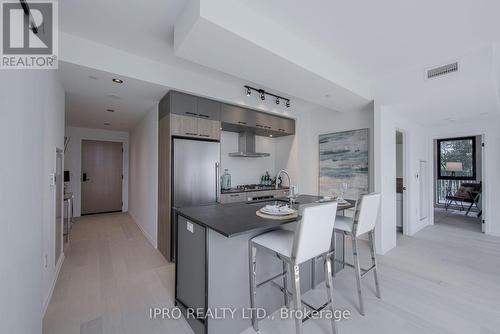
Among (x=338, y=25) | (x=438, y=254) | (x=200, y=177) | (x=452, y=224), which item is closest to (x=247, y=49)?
(x=338, y=25)

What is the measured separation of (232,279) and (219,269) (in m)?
0.16

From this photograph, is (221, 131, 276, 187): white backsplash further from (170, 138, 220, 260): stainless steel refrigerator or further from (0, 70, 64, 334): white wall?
(0, 70, 64, 334): white wall

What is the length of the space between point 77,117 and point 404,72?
6149 millimetres

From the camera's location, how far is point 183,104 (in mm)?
3070

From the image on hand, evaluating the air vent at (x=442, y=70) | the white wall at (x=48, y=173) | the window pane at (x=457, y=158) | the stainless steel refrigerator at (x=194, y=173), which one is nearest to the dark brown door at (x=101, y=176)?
the white wall at (x=48, y=173)

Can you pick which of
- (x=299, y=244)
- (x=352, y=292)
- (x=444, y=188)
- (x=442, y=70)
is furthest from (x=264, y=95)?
(x=444, y=188)

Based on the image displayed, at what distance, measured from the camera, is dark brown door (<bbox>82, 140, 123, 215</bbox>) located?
5.82 meters

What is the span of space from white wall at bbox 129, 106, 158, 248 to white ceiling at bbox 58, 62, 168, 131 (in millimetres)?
302

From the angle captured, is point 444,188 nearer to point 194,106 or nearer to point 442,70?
point 442,70

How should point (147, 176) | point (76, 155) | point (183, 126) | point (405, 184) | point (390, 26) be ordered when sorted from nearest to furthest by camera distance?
point (390, 26), point (183, 126), point (147, 176), point (405, 184), point (76, 155)

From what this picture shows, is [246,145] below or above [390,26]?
below

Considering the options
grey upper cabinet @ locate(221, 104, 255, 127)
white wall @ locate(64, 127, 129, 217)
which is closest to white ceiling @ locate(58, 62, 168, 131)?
white wall @ locate(64, 127, 129, 217)

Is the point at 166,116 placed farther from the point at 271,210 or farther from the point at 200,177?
the point at 271,210

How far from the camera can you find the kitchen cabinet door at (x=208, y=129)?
325 cm
